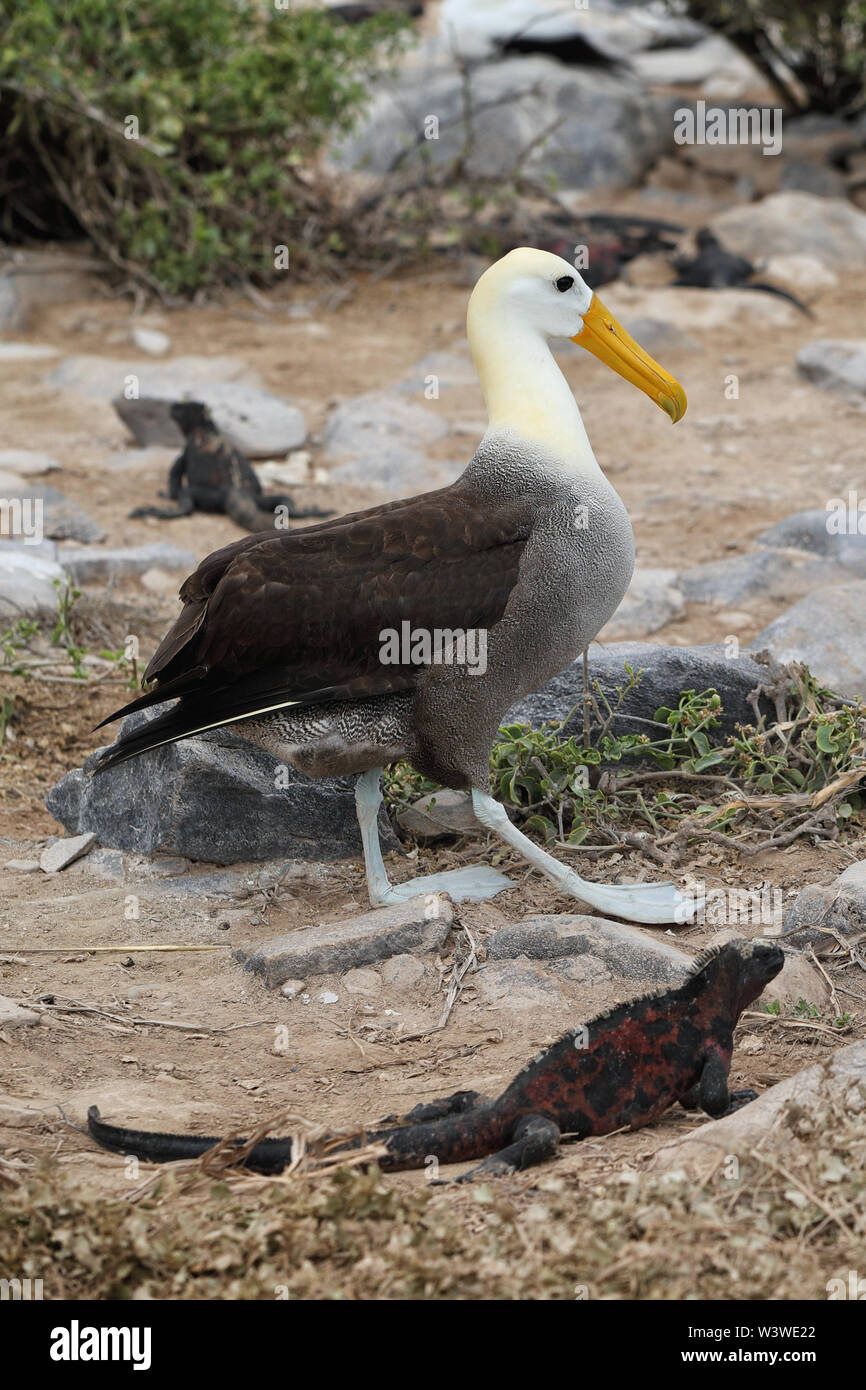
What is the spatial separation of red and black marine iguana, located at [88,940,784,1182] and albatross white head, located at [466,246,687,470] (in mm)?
1642

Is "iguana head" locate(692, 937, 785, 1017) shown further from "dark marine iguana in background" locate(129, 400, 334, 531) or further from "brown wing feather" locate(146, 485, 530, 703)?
"dark marine iguana in background" locate(129, 400, 334, 531)

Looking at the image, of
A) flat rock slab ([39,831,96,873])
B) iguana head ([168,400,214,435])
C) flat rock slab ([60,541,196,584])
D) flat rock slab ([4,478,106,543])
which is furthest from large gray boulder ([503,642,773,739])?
iguana head ([168,400,214,435])

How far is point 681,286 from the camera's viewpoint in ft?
39.3

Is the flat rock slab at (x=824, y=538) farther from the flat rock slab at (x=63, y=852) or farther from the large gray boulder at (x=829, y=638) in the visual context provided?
the flat rock slab at (x=63, y=852)

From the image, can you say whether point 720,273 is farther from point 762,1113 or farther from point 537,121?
point 762,1113

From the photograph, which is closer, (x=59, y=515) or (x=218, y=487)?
(x=59, y=515)

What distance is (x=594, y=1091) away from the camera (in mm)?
3188

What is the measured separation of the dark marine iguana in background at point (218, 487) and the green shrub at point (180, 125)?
343cm

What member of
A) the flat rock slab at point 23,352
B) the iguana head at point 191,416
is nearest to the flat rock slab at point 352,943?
the iguana head at point 191,416

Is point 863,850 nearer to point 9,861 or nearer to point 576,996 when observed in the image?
point 576,996

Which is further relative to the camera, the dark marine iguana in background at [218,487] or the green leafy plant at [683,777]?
the dark marine iguana in background at [218,487]

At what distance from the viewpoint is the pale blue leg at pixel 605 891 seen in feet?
14.0

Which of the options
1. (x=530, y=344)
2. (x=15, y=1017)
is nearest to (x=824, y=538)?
(x=530, y=344)

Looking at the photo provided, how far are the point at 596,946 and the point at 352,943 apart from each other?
634 mm
